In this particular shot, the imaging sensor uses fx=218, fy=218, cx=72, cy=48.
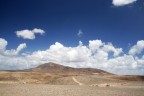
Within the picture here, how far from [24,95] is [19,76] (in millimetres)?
54451

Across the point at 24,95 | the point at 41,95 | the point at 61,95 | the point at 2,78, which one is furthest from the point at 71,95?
the point at 2,78

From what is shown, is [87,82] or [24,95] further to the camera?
[87,82]

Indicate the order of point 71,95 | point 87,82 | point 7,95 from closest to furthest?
point 7,95, point 71,95, point 87,82

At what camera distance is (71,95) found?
34562 millimetres

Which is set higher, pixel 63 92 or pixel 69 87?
pixel 69 87

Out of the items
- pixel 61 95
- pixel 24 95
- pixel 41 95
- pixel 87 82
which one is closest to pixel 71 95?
pixel 61 95

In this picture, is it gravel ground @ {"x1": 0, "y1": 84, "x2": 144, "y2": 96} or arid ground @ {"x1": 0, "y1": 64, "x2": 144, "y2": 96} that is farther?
arid ground @ {"x1": 0, "y1": 64, "x2": 144, "y2": 96}

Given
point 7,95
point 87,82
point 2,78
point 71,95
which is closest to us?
point 7,95

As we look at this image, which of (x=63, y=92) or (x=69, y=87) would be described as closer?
(x=63, y=92)

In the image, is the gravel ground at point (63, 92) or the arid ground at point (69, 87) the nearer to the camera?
the gravel ground at point (63, 92)

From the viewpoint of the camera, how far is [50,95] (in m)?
33.9

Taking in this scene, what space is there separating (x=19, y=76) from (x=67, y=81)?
21.5 meters

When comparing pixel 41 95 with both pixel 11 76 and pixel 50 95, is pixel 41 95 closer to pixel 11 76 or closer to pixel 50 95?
pixel 50 95

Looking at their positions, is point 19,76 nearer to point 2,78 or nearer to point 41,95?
point 2,78
